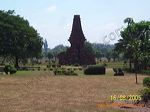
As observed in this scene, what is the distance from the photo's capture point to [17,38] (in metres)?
78.0

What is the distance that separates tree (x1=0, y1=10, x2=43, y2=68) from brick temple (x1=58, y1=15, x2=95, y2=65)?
11.9m

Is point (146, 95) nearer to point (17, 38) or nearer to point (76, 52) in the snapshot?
point (17, 38)

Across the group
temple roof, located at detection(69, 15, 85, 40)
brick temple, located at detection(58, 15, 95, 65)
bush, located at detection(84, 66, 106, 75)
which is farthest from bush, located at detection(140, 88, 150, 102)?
temple roof, located at detection(69, 15, 85, 40)

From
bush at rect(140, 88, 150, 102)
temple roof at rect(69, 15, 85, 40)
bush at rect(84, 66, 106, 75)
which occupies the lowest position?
bush at rect(140, 88, 150, 102)

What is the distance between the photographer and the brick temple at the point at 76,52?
316ft

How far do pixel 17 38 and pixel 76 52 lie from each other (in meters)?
22.7

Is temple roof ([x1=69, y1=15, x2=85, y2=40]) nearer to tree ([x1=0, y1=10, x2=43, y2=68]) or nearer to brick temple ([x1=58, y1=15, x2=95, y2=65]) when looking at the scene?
brick temple ([x1=58, y1=15, x2=95, y2=65])

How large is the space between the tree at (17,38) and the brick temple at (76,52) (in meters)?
11.9

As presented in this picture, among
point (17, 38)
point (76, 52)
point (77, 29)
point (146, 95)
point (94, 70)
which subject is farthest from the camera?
Result: point (77, 29)

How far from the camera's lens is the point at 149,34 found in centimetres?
7638

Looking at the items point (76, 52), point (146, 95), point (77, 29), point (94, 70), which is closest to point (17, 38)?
point (76, 52)

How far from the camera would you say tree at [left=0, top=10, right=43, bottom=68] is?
76.6m

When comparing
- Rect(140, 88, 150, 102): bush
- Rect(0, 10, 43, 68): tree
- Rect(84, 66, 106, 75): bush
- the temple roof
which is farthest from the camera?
the temple roof

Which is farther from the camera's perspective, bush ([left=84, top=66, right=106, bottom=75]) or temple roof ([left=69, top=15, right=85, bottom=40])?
temple roof ([left=69, top=15, right=85, bottom=40])
